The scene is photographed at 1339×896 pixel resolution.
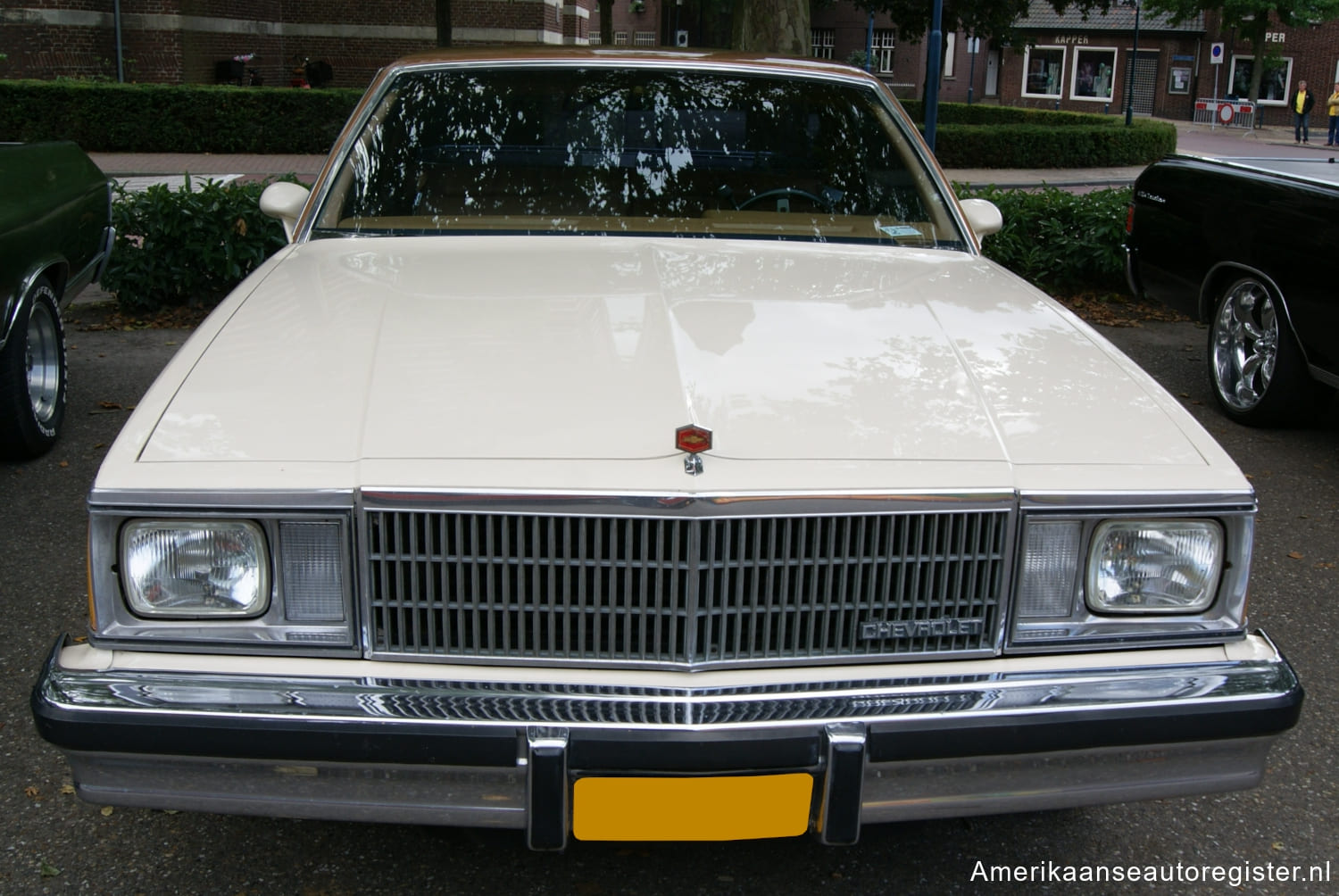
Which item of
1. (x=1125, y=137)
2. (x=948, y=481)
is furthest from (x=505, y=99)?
(x=1125, y=137)

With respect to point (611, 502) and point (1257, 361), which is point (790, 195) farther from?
point (1257, 361)

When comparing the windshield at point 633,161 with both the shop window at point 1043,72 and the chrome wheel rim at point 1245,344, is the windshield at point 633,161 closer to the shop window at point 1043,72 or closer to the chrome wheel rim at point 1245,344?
the chrome wheel rim at point 1245,344

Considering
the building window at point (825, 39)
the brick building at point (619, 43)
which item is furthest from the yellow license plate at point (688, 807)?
the building window at point (825, 39)

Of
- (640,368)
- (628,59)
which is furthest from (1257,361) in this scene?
(640,368)

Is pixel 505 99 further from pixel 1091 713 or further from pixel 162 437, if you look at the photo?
pixel 1091 713

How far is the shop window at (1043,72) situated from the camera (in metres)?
54.0

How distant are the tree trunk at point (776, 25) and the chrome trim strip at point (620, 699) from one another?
831cm

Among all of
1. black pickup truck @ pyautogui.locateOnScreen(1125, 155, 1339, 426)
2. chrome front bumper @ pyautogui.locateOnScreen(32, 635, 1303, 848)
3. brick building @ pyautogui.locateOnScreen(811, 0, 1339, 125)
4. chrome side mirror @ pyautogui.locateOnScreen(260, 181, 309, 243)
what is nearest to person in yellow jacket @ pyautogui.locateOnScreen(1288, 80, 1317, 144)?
brick building @ pyautogui.locateOnScreen(811, 0, 1339, 125)

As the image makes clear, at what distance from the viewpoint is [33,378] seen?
5.33m

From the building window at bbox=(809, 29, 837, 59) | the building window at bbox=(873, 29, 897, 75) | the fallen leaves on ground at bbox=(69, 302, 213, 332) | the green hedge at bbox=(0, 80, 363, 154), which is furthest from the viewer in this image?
the building window at bbox=(809, 29, 837, 59)

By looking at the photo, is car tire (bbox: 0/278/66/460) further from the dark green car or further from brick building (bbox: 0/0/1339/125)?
brick building (bbox: 0/0/1339/125)

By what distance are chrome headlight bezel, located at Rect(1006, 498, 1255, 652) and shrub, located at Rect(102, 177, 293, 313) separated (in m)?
6.98

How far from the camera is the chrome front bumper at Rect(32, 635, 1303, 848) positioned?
201 centimetres

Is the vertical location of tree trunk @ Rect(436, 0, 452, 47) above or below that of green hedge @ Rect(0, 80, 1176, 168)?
above
